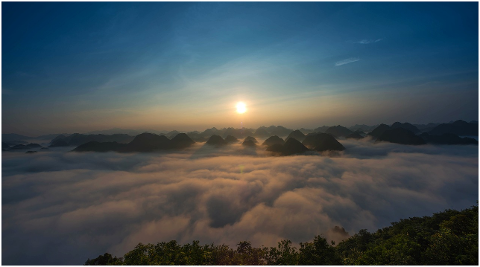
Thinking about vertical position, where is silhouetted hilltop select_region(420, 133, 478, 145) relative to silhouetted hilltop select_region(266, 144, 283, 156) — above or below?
below

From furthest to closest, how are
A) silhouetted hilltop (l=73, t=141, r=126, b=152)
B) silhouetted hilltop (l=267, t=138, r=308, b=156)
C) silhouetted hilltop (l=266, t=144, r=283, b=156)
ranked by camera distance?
silhouetted hilltop (l=73, t=141, r=126, b=152), silhouetted hilltop (l=266, t=144, r=283, b=156), silhouetted hilltop (l=267, t=138, r=308, b=156)

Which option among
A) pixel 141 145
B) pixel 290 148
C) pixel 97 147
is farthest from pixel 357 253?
pixel 97 147

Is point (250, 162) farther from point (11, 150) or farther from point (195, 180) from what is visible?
point (11, 150)

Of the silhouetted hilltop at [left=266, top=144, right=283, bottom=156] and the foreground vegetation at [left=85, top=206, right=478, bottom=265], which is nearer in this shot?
the foreground vegetation at [left=85, top=206, right=478, bottom=265]

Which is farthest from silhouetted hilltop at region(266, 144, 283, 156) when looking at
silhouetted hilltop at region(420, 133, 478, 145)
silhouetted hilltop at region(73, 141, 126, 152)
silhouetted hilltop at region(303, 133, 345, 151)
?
silhouetted hilltop at region(73, 141, 126, 152)

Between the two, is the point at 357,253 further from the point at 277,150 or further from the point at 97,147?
the point at 97,147

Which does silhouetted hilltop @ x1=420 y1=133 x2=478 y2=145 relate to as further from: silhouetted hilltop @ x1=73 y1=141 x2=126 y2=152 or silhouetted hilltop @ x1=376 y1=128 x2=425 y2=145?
silhouetted hilltop @ x1=73 y1=141 x2=126 y2=152

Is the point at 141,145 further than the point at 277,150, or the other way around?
the point at 141,145

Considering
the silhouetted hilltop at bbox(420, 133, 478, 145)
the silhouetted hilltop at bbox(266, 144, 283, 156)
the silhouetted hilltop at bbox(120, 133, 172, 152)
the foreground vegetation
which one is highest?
the silhouetted hilltop at bbox(120, 133, 172, 152)

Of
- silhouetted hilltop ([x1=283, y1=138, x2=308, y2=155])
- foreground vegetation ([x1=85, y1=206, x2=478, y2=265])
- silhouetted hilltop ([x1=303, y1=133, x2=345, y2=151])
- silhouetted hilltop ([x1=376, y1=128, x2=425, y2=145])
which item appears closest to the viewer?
foreground vegetation ([x1=85, y1=206, x2=478, y2=265])

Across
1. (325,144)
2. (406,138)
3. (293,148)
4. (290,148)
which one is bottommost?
(406,138)
